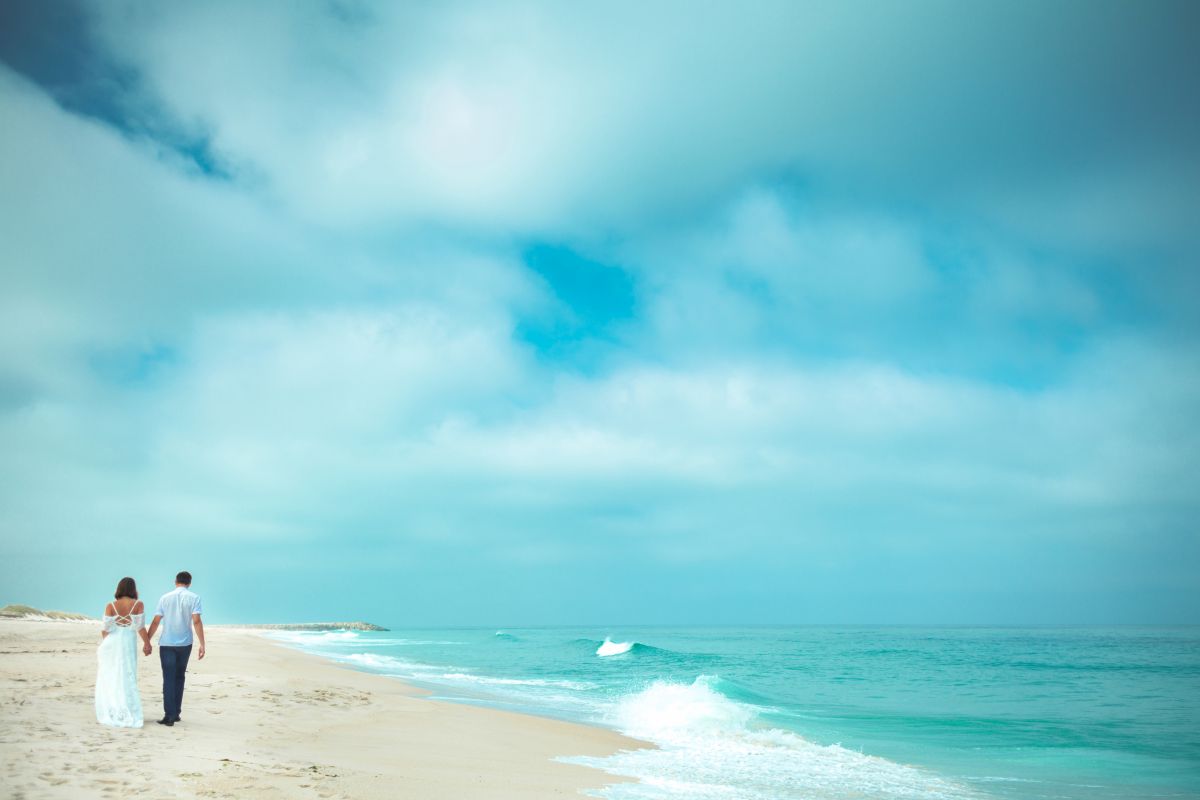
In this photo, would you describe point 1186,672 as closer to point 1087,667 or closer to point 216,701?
point 1087,667

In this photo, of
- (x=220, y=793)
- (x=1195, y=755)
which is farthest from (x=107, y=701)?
(x=1195, y=755)

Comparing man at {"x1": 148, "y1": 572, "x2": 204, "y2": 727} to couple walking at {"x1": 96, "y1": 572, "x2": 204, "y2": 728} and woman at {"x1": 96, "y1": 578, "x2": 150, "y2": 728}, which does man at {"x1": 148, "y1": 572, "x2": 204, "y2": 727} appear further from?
woman at {"x1": 96, "y1": 578, "x2": 150, "y2": 728}

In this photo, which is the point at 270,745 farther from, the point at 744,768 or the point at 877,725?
the point at 877,725

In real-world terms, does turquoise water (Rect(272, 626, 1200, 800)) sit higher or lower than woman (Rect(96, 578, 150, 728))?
lower

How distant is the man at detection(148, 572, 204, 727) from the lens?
9.60 meters

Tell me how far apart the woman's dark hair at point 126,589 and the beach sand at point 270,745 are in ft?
4.98

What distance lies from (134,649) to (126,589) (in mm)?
792

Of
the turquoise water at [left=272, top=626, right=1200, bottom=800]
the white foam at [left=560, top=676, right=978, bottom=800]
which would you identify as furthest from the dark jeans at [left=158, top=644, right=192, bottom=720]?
the turquoise water at [left=272, top=626, right=1200, bottom=800]

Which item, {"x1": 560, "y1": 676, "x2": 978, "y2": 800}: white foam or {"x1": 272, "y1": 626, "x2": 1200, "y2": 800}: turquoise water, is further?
{"x1": 272, "y1": 626, "x2": 1200, "y2": 800}: turquoise water

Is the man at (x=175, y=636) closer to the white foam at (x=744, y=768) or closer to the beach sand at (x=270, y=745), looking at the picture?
the beach sand at (x=270, y=745)

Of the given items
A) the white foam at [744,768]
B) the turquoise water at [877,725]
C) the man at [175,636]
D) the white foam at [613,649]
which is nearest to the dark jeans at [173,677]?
the man at [175,636]

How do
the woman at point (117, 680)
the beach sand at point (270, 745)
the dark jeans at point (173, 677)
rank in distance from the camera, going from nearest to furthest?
1. the beach sand at point (270, 745)
2. the woman at point (117, 680)
3. the dark jeans at point (173, 677)

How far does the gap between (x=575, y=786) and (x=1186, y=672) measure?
41610mm

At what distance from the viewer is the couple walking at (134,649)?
902 cm
